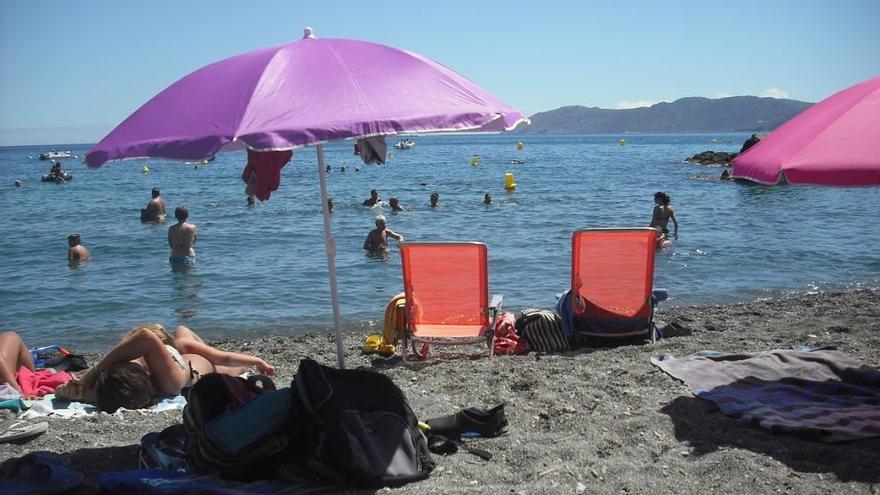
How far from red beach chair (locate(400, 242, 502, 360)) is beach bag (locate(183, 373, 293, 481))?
2.63m

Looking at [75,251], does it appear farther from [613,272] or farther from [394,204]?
[613,272]

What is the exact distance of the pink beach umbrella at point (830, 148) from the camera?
137 inches

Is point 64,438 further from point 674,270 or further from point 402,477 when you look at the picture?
point 674,270

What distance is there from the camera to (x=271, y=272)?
39.7ft

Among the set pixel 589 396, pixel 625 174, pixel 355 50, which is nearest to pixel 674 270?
pixel 589 396

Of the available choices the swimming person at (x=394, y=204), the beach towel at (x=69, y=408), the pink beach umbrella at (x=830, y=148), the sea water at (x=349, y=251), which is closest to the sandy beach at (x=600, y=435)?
the beach towel at (x=69, y=408)

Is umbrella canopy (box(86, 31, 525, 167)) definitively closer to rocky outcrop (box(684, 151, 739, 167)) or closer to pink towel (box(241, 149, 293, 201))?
pink towel (box(241, 149, 293, 201))

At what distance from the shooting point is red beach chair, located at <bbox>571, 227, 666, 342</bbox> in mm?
6277

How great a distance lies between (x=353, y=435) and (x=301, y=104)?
153 cm

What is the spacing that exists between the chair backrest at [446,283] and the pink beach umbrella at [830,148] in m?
2.60

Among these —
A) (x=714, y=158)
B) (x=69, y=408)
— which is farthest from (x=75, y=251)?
(x=714, y=158)

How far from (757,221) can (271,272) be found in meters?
11.5

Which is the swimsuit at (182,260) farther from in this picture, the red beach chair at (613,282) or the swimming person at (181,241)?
the red beach chair at (613,282)

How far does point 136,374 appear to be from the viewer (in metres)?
4.96
